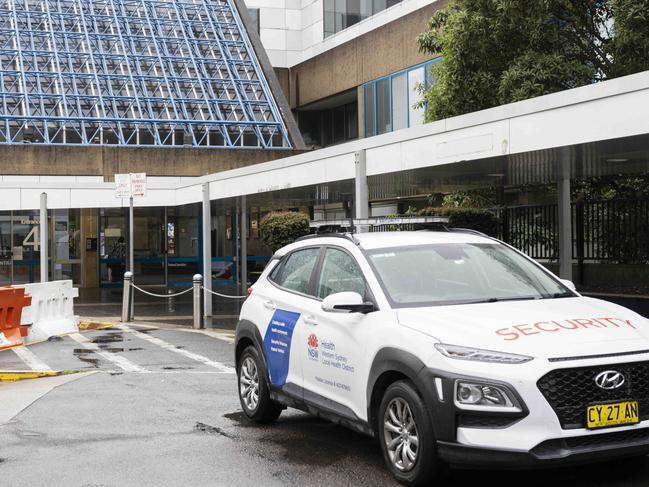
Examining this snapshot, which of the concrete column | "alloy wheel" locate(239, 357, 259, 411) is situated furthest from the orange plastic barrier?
the concrete column

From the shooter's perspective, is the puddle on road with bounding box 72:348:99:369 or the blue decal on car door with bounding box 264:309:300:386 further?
the puddle on road with bounding box 72:348:99:369

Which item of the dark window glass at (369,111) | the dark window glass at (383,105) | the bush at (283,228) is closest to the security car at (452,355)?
the bush at (283,228)

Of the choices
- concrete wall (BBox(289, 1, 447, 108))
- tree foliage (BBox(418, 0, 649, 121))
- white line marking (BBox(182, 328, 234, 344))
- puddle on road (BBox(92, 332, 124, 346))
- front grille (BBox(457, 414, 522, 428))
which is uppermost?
concrete wall (BBox(289, 1, 447, 108))

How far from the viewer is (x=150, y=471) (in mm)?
6777

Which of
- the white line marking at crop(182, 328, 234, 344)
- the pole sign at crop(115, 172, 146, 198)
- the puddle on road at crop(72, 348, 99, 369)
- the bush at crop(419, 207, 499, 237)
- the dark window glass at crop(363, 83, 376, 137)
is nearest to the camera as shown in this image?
the puddle on road at crop(72, 348, 99, 369)

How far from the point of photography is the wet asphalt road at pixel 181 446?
6.45m

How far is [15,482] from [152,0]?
113 feet

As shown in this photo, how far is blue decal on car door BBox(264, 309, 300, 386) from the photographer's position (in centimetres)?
771

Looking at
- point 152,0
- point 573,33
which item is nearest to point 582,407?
point 573,33

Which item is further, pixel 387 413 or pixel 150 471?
pixel 150 471

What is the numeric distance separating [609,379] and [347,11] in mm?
35239

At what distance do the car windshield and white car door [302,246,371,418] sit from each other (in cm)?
27

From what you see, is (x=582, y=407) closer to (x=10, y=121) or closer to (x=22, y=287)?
(x=22, y=287)

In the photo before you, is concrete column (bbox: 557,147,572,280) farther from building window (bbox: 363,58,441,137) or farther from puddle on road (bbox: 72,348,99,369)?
building window (bbox: 363,58,441,137)
